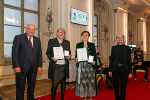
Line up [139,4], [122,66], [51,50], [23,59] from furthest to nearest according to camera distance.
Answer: [139,4]
[51,50]
[122,66]
[23,59]

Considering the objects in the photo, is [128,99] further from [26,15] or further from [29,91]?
[26,15]

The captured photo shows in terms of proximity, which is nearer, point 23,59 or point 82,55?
point 23,59

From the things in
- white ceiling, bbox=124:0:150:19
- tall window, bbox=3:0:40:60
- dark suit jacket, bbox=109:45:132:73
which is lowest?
dark suit jacket, bbox=109:45:132:73

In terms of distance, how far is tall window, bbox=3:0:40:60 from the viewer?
208 inches

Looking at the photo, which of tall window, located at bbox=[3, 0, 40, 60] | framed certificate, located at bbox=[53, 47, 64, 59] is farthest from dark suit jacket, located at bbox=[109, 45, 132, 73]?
tall window, located at bbox=[3, 0, 40, 60]

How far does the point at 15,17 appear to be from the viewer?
5.54m

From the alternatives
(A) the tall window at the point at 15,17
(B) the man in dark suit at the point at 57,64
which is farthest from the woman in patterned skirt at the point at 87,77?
(A) the tall window at the point at 15,17

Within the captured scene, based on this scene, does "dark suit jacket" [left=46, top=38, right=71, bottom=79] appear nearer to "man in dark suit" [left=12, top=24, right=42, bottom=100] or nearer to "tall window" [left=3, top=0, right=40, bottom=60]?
"man in dark suit" [left=12, top=24, right=42, bottom=100]

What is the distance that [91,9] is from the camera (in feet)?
22.2

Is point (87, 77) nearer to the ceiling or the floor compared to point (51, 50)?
nearer to the floor

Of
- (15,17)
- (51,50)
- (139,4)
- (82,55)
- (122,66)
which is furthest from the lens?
(139,4)

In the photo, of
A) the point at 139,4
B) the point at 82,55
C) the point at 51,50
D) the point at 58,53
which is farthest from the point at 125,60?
the point at 139,4

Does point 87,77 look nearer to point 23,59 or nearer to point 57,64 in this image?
point 57,64

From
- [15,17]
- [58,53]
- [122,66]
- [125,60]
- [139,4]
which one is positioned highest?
[139,4]
